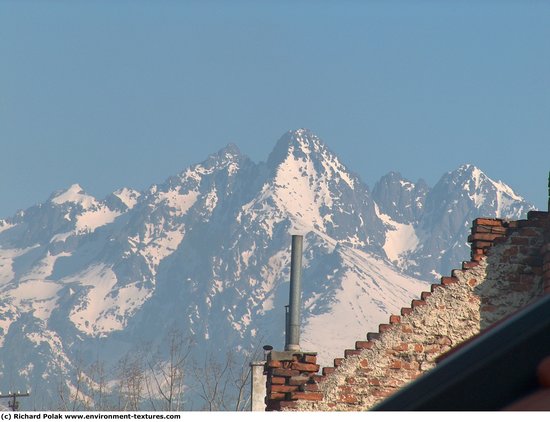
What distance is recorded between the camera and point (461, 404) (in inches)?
47.6

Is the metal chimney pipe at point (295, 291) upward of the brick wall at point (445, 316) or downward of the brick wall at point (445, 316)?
upward

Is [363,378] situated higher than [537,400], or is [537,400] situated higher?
[363,378]

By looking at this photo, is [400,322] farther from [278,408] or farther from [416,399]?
[416,399]

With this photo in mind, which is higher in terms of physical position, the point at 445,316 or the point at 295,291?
the point at 295,291

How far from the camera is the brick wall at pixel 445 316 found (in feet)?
46.1

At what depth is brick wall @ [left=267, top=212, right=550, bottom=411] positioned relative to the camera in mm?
14039

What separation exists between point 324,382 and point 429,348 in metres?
1.26

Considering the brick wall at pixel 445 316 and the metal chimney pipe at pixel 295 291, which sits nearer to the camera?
the brick wall at pixel 445 316

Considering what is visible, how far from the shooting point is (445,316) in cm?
1440

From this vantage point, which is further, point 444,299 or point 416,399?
point 444,299

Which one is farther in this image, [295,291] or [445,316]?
[295,291]

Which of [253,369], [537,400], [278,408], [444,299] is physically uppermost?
[253,369]
